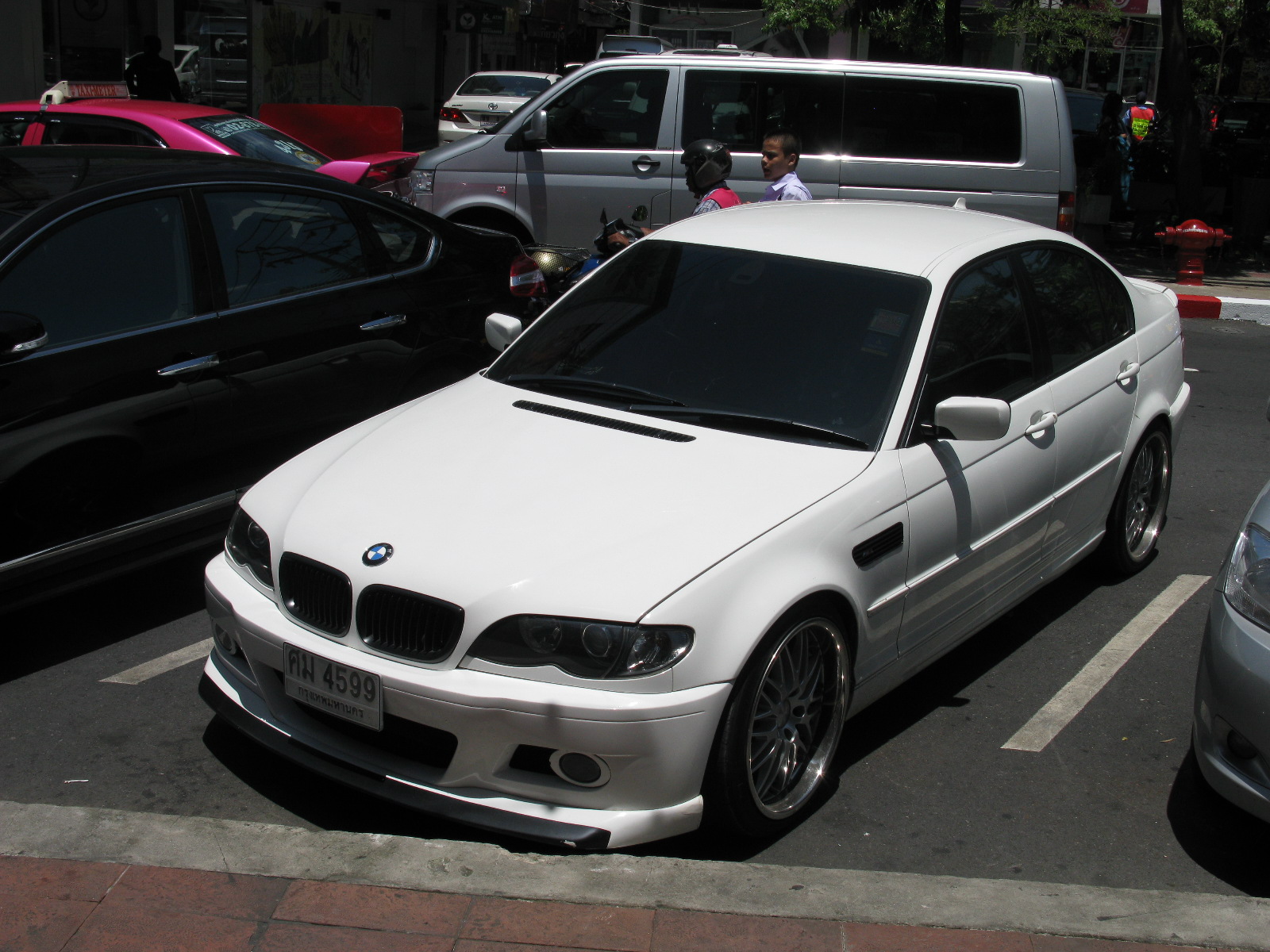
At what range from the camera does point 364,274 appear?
5.62m

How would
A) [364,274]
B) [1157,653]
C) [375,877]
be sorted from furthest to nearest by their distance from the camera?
[364,274] < [1157,653] < [375,877]

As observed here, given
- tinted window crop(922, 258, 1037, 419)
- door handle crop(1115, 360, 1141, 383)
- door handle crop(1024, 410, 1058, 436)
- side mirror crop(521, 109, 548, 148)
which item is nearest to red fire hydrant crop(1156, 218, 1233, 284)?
side mirror crop(521, 109, 548, 148)

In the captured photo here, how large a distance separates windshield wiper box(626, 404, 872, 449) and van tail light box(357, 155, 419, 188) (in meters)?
6.22

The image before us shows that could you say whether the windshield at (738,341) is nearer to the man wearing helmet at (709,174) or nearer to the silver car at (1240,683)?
the silver car at (1240,683)

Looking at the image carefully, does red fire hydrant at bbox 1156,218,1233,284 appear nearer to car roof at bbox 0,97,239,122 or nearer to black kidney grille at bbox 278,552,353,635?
car roof at bbox 0,97,239,122

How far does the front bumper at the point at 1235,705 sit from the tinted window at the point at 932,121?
696 centimetres

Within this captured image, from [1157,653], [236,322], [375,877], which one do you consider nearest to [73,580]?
[236,322]

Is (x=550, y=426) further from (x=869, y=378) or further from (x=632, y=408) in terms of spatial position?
(x=869, y=378)

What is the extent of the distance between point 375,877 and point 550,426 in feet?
4.87

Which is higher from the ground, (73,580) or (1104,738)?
(73,580)

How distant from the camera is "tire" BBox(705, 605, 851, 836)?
10.9ft

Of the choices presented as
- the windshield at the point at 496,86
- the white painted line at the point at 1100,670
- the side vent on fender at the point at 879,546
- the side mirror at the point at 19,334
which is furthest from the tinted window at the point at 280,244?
the windshield at the point at 496,86

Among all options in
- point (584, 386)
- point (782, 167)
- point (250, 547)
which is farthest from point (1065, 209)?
point (250, 547)

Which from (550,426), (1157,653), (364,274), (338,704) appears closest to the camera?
(338,704)
